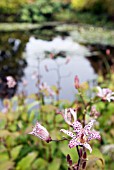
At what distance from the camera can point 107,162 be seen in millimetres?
2594

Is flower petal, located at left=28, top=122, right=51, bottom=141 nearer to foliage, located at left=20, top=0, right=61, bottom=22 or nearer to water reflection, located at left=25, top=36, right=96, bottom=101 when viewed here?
water reflection, located at left=25, top=36, right=96, bottom=101

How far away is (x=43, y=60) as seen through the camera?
→ 7.96m

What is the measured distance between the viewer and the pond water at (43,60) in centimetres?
622

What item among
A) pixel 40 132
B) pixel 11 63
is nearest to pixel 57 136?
pixel 40 132

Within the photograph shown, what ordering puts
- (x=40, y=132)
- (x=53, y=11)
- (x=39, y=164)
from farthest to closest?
(x=53, y=11) → (x=39, y=164) → (x=40, y=132)

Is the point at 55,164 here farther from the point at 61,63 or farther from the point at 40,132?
the point at 61,63

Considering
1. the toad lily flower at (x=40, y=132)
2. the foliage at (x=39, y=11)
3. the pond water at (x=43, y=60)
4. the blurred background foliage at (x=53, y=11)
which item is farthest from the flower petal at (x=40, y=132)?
the foliage at (x=39, y=11)

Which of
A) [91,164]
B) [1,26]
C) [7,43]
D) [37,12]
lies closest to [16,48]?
[7,43]

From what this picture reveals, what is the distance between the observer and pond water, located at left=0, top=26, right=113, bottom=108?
6.22m

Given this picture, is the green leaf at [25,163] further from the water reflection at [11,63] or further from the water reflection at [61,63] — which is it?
the water reflection at [11,63]

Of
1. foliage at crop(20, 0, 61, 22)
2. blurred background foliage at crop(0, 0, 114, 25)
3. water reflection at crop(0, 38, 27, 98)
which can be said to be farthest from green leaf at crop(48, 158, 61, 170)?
foliage at crop(20, 0, 61, 22)

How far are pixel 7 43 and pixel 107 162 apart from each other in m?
8.85

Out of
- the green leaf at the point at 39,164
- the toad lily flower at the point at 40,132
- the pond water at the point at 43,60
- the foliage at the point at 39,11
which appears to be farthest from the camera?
the foliage at the point at 39,11

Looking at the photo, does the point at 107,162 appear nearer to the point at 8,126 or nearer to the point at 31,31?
the point at 8,126
